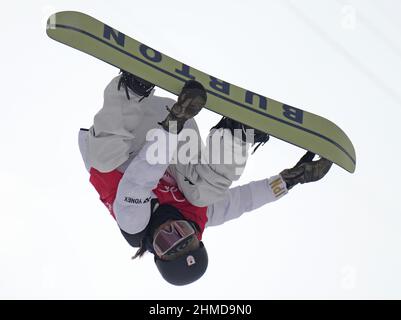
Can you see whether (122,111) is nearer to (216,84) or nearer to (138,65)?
(138,65)

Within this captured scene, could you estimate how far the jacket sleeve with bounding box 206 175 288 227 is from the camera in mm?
2547

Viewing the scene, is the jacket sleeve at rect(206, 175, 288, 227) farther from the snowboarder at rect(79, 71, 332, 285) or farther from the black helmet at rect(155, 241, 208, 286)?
the black helmet at rect(155, 241, 208, 286)

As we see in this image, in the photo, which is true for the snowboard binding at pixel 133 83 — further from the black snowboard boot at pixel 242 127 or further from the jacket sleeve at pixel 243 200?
the jacket sleeve at pixel 243 200

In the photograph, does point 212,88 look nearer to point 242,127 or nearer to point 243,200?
point 242,127

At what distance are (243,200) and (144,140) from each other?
0.54m

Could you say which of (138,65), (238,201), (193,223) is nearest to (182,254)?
(193,223)

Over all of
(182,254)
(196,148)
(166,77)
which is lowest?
(182,254)

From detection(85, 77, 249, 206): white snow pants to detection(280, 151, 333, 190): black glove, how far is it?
278mm

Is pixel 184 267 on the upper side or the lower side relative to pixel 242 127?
lower

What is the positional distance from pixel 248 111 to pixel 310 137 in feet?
0.86

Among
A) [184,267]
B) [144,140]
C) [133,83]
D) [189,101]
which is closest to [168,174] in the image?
[144,140]

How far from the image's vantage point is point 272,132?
2.19 meters

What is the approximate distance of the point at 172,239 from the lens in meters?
2.33

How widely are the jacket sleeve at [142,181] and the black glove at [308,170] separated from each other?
1.87ft
